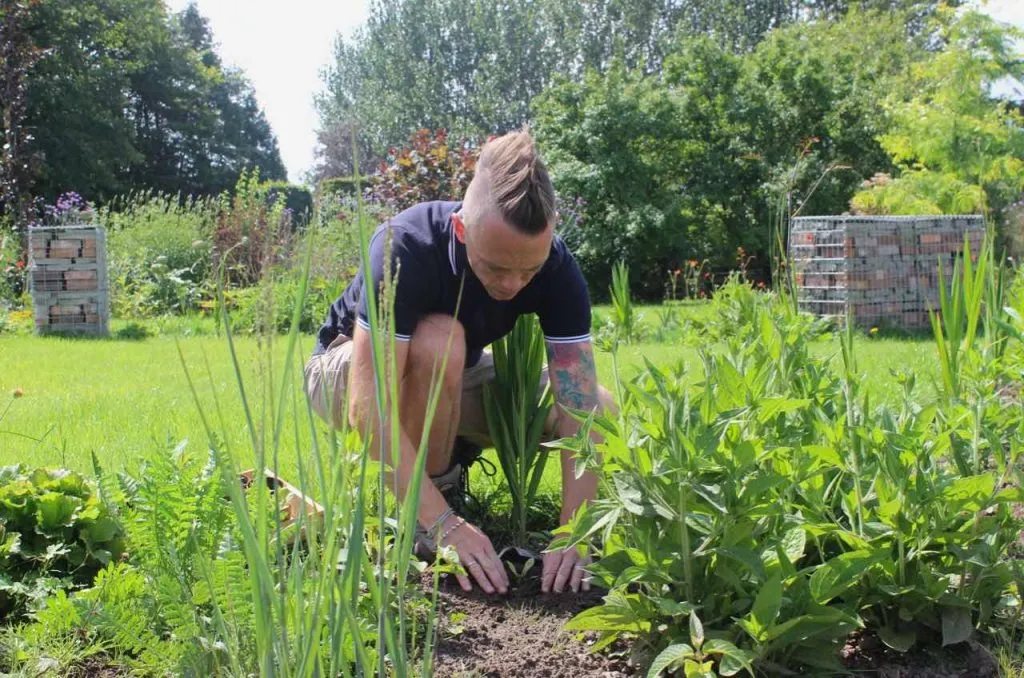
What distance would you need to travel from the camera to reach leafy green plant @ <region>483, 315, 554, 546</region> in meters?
2.30

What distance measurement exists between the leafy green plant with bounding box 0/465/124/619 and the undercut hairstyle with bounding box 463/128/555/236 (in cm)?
101

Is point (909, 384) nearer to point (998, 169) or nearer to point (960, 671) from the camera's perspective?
point (960, 671)

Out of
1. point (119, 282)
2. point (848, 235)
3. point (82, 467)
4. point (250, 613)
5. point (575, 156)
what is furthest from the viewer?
point (575, 156)

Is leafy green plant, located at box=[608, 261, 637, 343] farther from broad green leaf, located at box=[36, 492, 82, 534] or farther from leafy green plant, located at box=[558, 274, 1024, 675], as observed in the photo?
broad green leaf, located at box=[36, 492, 82, 534]

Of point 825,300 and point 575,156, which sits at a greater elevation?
point 575,156

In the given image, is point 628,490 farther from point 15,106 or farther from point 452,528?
point 15,106

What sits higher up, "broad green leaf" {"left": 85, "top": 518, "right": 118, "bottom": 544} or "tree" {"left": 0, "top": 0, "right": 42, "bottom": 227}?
"tree" {"left": 0, "top": 0, "right": 42, "bottom": 227}

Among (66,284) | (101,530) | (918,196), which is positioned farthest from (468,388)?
(918,196)

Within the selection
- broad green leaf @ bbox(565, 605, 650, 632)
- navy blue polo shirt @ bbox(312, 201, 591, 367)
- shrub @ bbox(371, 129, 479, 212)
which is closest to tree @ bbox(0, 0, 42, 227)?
shrub @ bbox(371, 129, 479, 212)

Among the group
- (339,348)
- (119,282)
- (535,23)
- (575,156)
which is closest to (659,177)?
(575,156)

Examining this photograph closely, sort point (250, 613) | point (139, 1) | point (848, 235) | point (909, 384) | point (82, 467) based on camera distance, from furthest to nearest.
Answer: point (139, 1), point (848, 235), point (82, 467), point (909, 384), point (250, 613)

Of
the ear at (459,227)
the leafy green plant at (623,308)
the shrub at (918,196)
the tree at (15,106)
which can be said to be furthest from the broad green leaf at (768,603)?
the tree at (15,106)

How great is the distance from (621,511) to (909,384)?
754mm

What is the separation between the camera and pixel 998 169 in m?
10.6
